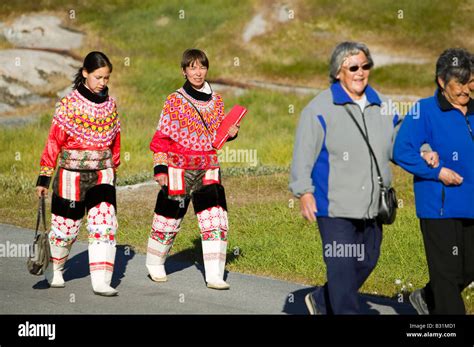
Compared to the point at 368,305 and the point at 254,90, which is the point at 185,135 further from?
the point at 254,90

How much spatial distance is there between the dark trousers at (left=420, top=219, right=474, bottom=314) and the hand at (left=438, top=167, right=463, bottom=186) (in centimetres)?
26

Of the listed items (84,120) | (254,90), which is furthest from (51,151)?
(254,90)

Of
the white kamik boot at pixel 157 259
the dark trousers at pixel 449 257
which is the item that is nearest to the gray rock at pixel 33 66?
the white kamik boot at pixel 157 259

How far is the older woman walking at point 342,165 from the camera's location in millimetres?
7625

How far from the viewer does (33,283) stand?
10.6 m

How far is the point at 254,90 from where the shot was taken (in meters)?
30.4

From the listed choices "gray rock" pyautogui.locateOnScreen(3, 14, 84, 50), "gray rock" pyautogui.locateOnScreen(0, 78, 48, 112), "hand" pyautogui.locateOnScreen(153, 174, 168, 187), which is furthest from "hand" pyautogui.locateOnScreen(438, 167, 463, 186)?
"gray rock" pyautogui.locateOnScreen(3, 14, 84, 50)

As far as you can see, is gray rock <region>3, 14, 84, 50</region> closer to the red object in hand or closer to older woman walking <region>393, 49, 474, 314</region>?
the red object in hand

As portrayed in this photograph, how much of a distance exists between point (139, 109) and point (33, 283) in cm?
1670

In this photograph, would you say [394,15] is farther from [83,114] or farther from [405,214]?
[83,114]

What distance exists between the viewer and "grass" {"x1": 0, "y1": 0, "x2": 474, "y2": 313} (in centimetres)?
1225

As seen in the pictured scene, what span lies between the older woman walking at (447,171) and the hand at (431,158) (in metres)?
0.03

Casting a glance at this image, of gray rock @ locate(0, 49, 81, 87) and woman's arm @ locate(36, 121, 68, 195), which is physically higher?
gray rock @ locate(0, 49, 81, 87)

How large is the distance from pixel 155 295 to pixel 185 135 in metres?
1.34
